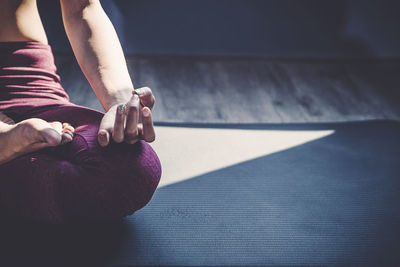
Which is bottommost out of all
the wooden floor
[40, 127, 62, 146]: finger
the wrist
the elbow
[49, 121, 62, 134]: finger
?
the wooden floor

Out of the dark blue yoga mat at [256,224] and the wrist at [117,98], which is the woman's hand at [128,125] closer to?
the wrist at [117,98]

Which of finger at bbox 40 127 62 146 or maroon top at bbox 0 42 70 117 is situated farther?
maroon top at bbox 0 42 70 117

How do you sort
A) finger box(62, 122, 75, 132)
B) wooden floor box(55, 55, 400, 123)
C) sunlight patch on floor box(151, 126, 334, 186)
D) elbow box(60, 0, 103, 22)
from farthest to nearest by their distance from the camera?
1. wooden floor box(55, 55, 400, 123)
2. sunlight patch on floor box(151, 126, 334, 186)
3. elbow box(60, 0, 103, 22)
4. finger box(62, 122, 75, 132)

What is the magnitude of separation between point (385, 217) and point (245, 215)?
1.43 feet

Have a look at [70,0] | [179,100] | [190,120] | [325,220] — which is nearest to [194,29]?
[179,100]

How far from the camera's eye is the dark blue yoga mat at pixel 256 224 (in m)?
0.85

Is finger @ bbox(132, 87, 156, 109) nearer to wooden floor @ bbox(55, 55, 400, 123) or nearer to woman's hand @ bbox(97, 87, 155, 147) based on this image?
woman's hand @ bbox(97, 87, 155, 147)

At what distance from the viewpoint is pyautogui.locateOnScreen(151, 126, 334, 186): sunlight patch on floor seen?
1.22m

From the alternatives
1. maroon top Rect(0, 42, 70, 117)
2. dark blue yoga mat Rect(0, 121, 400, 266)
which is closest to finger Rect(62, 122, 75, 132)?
maroon top Rect(0, 42, 70, 117)

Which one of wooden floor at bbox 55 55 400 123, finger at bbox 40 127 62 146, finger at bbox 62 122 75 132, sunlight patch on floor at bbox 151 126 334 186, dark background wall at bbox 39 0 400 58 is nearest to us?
finger at bbox 40 127 62 146

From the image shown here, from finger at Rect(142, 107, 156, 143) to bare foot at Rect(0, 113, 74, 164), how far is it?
0.17 m

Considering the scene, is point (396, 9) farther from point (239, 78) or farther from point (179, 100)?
point (179, 100)

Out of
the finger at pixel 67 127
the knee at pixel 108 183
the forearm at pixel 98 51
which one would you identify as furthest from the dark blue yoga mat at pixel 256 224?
the forearm at pixel 98 51

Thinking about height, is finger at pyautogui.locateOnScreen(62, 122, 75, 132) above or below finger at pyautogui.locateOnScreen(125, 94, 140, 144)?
below
